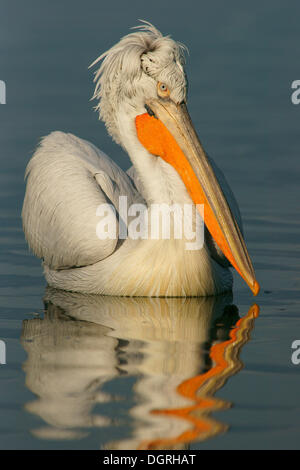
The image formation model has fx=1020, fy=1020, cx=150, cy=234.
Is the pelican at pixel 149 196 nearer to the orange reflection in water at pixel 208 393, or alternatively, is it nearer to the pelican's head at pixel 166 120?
the pelican's head at pixel 166 120

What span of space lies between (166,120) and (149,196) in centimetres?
48

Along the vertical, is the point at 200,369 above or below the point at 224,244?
below

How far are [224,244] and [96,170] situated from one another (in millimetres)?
1196

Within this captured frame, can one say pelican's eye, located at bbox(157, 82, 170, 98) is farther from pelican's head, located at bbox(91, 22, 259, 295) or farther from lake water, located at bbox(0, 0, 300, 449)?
lake water, located at bbox(0, 0, 300, 449)

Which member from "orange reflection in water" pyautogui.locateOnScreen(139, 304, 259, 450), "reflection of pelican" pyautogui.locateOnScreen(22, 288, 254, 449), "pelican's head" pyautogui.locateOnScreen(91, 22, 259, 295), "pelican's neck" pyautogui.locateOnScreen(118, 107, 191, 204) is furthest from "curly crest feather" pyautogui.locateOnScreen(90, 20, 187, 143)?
"orange reflection in water" pyautogui.locateOnScreen(139, 304, 259, 450)

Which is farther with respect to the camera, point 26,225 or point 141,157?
point 26,225

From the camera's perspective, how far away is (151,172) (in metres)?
6.20

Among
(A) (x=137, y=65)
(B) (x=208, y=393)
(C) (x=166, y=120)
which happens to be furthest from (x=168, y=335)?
(A) (x=137, y=65)

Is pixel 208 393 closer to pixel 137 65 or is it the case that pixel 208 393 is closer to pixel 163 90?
pixel 163 90

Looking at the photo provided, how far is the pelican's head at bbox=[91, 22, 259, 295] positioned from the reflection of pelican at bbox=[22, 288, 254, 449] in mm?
499

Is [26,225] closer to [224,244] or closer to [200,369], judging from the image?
[224,244]

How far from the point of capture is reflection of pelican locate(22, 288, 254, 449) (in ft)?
13.5

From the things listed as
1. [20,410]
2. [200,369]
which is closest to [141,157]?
[200,369]
